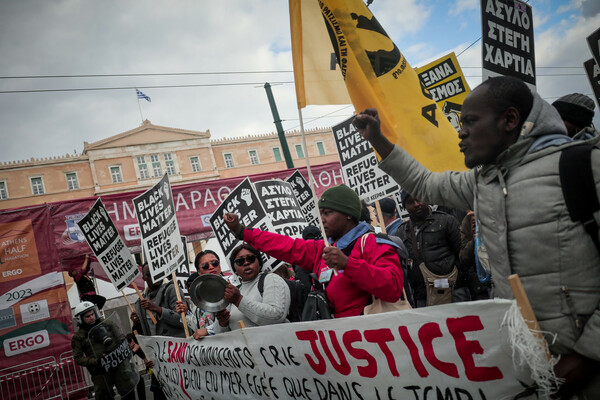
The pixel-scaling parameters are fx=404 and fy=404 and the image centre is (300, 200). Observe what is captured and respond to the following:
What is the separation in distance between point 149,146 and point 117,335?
41.2 metres

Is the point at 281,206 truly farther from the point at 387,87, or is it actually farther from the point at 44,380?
the point at 44,380

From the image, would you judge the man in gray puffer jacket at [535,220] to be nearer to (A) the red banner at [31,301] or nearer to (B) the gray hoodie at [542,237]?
(B) the gray hoodie at [542,237]

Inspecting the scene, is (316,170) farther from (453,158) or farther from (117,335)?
(453,158)

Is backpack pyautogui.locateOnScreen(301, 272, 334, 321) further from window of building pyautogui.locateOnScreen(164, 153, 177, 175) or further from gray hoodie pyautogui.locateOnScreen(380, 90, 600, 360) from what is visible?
window of building pyautogui.locateOnScreen(164, 153, 177, 175)

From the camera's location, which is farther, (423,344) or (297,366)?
(297,366)

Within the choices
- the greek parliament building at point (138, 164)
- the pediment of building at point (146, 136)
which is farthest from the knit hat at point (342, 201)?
the pediment of building at point (146, 136)

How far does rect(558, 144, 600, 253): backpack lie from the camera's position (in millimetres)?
1440

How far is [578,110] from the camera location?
2.96 m

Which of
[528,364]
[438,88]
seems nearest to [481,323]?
[528,364]

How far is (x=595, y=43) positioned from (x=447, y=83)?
2049mm

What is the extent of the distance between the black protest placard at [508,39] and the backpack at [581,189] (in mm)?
2174

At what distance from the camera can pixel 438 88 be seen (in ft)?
19.8

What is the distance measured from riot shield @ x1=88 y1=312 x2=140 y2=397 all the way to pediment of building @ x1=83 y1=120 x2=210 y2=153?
41064mm

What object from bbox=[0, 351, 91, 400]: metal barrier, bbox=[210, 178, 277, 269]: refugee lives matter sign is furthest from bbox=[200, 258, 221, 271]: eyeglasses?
bbox=[0, 351, 91, 400]: metal barrier
